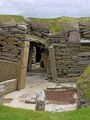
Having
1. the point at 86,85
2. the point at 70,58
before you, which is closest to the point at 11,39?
the point at 70,58

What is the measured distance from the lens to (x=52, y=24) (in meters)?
20.0

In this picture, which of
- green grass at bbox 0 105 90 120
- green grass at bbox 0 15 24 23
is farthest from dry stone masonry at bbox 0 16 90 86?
green grass at bbox 0 105 90 120

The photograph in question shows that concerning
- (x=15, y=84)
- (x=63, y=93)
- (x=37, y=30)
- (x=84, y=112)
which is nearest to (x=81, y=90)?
(x=84, y=112)

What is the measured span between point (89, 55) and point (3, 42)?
4.98 metres

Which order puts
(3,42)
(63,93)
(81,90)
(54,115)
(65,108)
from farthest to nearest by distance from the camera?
(3,42) → (63,93) → (65,108) → (81,90) → (54,115)

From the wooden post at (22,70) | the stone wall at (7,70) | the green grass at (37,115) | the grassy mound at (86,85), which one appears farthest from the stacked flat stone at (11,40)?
the green grass at (37,115)

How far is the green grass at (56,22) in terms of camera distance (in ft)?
63.9

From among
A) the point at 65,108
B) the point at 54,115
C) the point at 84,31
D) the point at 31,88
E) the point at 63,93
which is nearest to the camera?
the point at 54,115

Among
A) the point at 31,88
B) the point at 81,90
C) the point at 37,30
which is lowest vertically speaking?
the point at 31,88

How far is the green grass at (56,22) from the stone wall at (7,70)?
394cm

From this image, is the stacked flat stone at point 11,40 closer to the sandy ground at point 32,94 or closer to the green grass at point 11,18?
the green grass at point 11,18

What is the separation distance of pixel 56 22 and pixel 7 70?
16.6ft

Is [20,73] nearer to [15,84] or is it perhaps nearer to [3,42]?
[15,84]

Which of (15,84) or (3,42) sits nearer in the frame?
(15,84)
